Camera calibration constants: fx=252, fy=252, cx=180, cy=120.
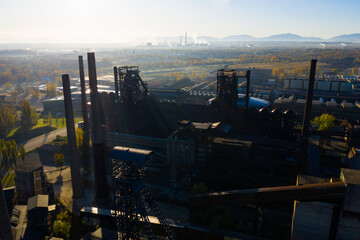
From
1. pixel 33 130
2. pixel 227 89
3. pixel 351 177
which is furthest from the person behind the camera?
pixel 33 130

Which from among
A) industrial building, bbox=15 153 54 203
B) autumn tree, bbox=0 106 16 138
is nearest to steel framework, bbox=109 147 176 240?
industrial building, bbox=15 153 54 203

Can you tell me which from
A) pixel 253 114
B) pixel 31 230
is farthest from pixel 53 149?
pixel 253 114

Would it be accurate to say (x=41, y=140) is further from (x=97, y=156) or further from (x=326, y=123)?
(x=326, y=123)

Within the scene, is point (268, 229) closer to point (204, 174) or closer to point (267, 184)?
point (267, 184)

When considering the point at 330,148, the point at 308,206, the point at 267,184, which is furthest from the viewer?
the point at 330,148

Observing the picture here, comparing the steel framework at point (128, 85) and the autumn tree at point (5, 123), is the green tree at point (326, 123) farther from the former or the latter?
the autumn tree at point (5, 123)

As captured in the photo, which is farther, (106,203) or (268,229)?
(106,203)

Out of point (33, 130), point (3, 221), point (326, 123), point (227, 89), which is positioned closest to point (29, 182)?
point (3, 221)

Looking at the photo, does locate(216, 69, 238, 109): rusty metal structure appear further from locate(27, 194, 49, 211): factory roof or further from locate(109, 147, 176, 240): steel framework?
locate(27, 194, 49, 211): factory roof

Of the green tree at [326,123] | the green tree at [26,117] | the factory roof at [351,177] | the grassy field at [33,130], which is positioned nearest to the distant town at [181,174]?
the factory roof at [351,177]
